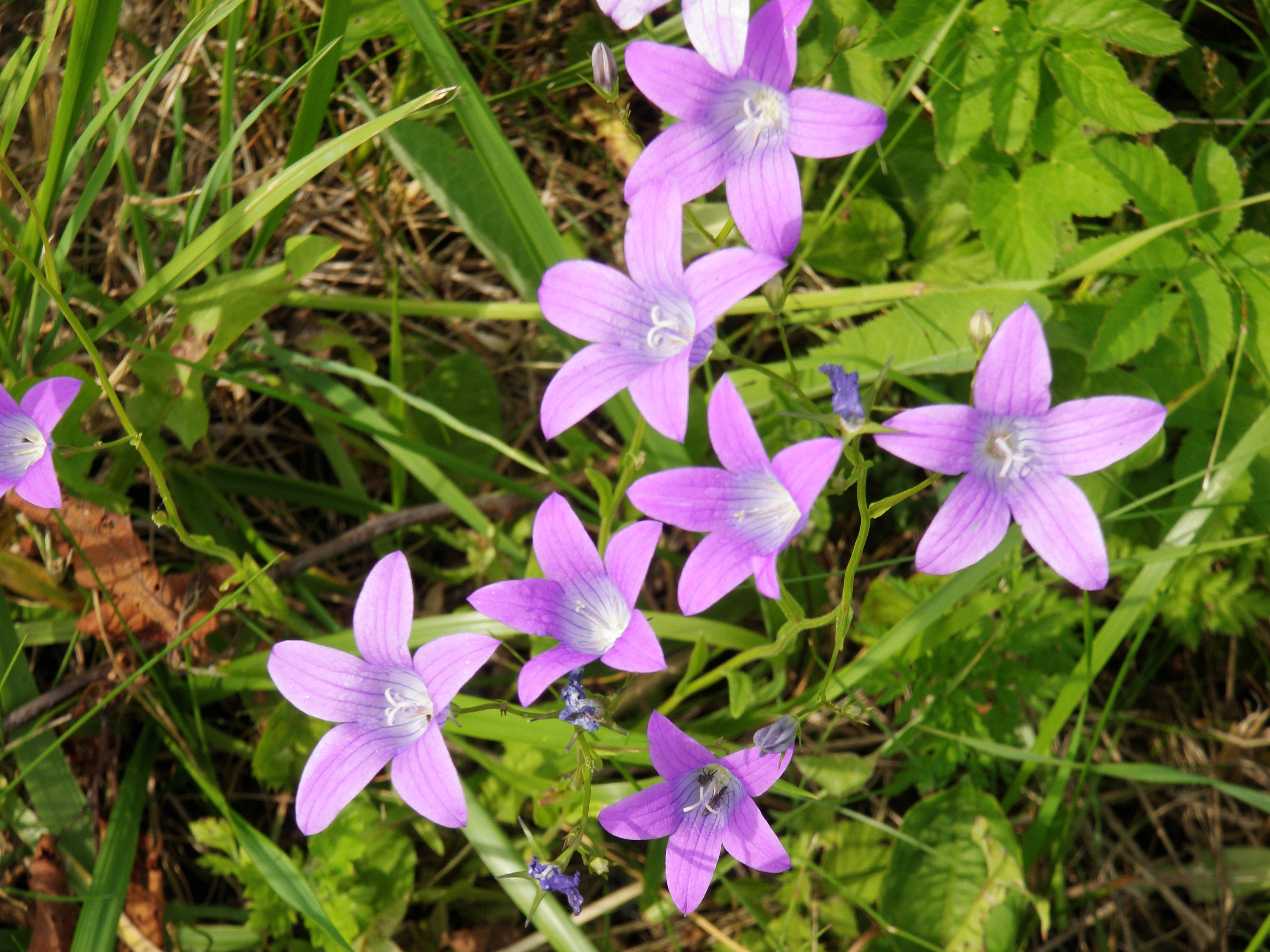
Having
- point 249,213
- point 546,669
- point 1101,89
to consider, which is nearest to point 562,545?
point 546,669

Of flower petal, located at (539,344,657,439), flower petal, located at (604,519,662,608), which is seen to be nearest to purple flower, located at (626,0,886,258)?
flower petal, located at (539,344,657,439)

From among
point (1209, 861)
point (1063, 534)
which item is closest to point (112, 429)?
point (1063, 534)

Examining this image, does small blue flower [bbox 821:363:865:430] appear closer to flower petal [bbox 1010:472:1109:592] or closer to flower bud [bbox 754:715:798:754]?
flower petal [bbox 1010:472:1109:592]

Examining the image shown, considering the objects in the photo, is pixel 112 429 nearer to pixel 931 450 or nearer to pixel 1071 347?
pixel 931 450

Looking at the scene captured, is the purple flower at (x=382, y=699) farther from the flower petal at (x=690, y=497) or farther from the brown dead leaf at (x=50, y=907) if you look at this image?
the brown dead leaf at (x=50, y=907)

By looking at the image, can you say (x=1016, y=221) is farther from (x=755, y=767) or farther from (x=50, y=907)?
(x=50, y=907)

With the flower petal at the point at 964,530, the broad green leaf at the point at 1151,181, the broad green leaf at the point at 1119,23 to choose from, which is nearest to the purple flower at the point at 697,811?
the flower petal at the point at 964,530
